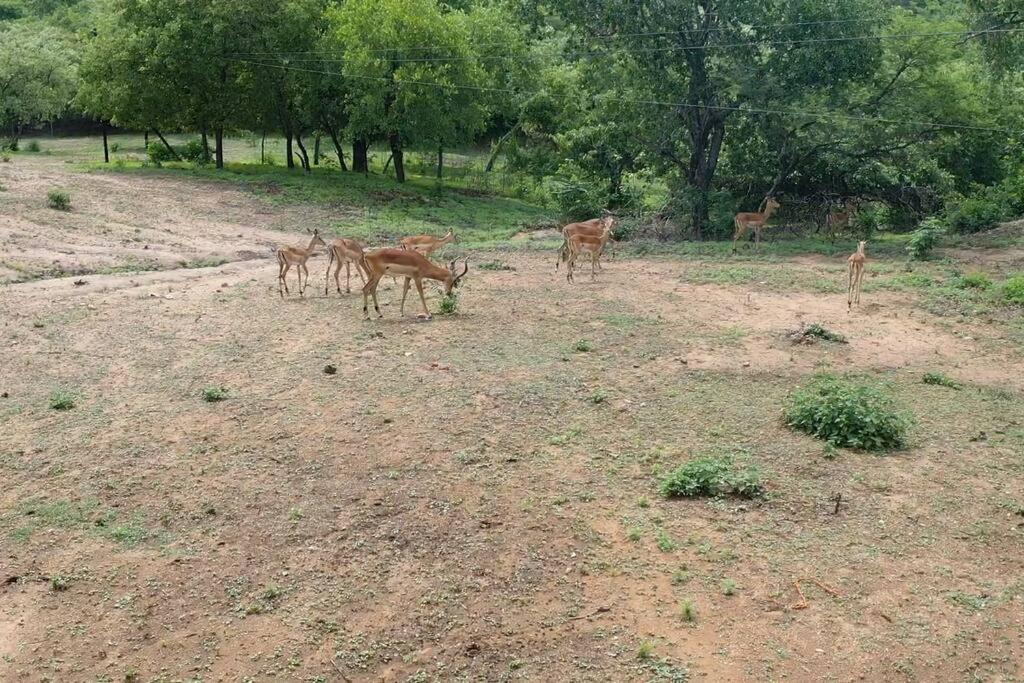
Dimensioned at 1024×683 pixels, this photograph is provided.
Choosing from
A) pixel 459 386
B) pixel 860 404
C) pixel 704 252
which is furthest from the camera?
pixel 704 252

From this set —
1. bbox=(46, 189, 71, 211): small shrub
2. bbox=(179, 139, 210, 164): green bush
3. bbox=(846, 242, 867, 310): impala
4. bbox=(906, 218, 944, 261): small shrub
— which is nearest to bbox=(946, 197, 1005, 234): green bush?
bbox=(906, 218, 944, 261): small shrub

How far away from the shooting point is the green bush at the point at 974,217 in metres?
24.4

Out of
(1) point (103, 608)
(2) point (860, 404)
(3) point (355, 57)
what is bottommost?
(1) point (103, 608)

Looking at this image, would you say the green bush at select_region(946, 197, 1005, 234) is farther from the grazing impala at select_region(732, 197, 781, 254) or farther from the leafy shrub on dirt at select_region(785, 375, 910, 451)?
the leafy shrub on dirt at select_region(785, 375, 910, 451)

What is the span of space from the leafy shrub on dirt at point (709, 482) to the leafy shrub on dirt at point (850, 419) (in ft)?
4.42

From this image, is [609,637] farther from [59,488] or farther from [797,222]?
[797,222]

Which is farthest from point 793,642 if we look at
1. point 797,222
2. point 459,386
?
point 797,222

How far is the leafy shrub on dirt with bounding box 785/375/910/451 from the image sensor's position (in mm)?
9719

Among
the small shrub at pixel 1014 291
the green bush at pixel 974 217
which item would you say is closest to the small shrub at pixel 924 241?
the green bush at pixel 974 217

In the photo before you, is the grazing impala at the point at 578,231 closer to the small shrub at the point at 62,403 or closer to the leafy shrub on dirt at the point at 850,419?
the leafy shrub on dirt at the point at 850,419

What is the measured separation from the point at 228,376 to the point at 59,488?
317cm

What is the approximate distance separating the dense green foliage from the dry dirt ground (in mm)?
11106

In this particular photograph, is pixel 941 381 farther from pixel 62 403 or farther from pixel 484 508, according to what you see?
pixel 62 403

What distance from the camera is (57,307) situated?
15219mm
